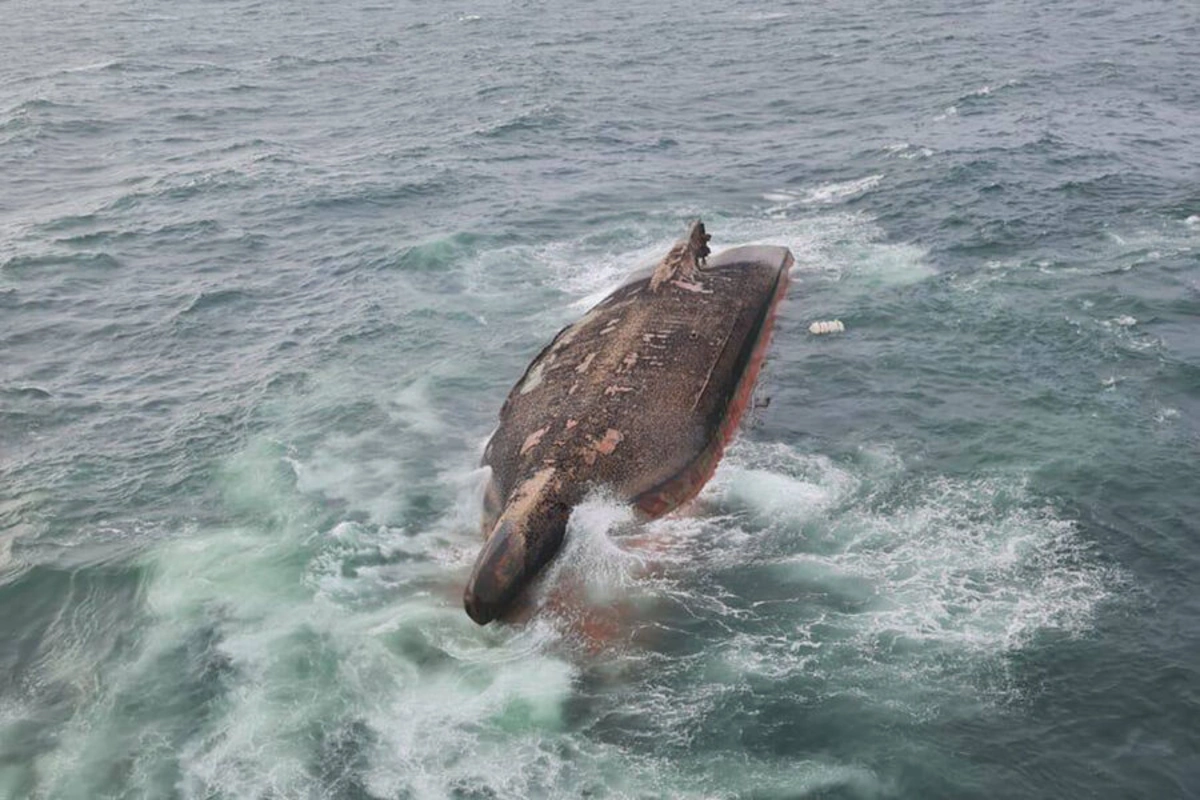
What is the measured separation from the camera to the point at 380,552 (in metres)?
29.4

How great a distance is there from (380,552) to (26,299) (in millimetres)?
29367

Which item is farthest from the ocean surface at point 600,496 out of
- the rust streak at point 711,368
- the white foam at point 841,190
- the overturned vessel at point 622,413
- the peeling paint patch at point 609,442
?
the rust streak at point 711,368

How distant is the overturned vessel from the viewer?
89.0ft

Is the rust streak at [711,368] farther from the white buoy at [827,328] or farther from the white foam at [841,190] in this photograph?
the white foam at [841,190]

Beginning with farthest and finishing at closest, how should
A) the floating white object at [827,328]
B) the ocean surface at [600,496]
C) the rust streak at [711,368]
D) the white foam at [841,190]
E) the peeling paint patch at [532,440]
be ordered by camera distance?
1. the white foam at [841,190]
2. the floating white object at [827,328]
3. the rust streak at [711,368]
4. the peeling paint patch at [532,440]
5. the ocean surface at [600,496]

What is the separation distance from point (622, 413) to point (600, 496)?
3264mm

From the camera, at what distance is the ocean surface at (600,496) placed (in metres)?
22.9

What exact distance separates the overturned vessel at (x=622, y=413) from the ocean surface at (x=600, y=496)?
3.13ft

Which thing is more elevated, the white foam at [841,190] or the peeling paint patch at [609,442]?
the peeling paint patch at [609,442]

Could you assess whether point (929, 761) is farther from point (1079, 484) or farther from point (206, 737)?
point (206, 737)

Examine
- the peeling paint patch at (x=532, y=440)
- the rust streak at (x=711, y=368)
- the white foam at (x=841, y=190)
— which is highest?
the peeling paint patch at (x=532, y=440)

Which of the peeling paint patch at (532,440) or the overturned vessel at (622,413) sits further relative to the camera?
the peeling paint patch at (532,440)

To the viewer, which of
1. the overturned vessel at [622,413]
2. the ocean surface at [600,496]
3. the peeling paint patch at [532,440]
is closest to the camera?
the ocean surface at [600,496]

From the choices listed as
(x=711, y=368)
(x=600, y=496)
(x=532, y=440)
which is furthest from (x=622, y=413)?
(x=711, y=368)
